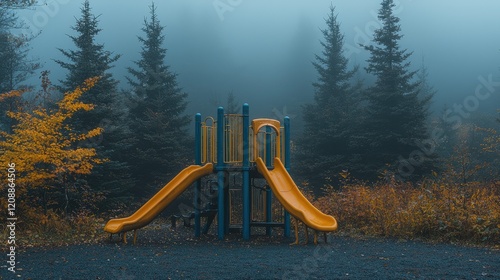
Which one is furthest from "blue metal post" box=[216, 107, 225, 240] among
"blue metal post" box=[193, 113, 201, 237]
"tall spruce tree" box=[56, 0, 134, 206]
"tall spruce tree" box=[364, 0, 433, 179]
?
"tall spruce tree" box=[364, 0, 433, 179]

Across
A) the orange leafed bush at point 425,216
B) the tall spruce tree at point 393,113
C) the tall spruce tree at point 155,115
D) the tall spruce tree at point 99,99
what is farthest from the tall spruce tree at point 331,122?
the orange leafed bush at point 425,216

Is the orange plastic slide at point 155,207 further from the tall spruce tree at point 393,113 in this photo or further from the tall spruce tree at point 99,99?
the tall spruce tree at point 393,113

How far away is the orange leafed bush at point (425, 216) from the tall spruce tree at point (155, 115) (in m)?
10.7

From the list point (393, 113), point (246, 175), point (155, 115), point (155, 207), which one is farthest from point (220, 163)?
point (393, 113)

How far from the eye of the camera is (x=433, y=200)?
10.1 metres

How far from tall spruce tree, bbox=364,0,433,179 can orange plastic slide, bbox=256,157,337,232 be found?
42.5 feet

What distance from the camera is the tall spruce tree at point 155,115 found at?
20.6 metres

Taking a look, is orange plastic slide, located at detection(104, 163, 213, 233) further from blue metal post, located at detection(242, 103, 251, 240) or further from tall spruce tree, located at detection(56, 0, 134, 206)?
tall spruce tree, located at detection(56, 0, 134, 206)

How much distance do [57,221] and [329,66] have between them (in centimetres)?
1930

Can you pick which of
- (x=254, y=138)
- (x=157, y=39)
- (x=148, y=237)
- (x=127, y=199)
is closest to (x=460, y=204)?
(x=254, y=138)

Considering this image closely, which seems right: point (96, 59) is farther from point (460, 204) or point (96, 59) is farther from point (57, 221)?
point (460, 204)

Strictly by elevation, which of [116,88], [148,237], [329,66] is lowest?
[148,237]

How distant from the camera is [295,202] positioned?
9023mm

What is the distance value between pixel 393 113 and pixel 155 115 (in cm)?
1070
